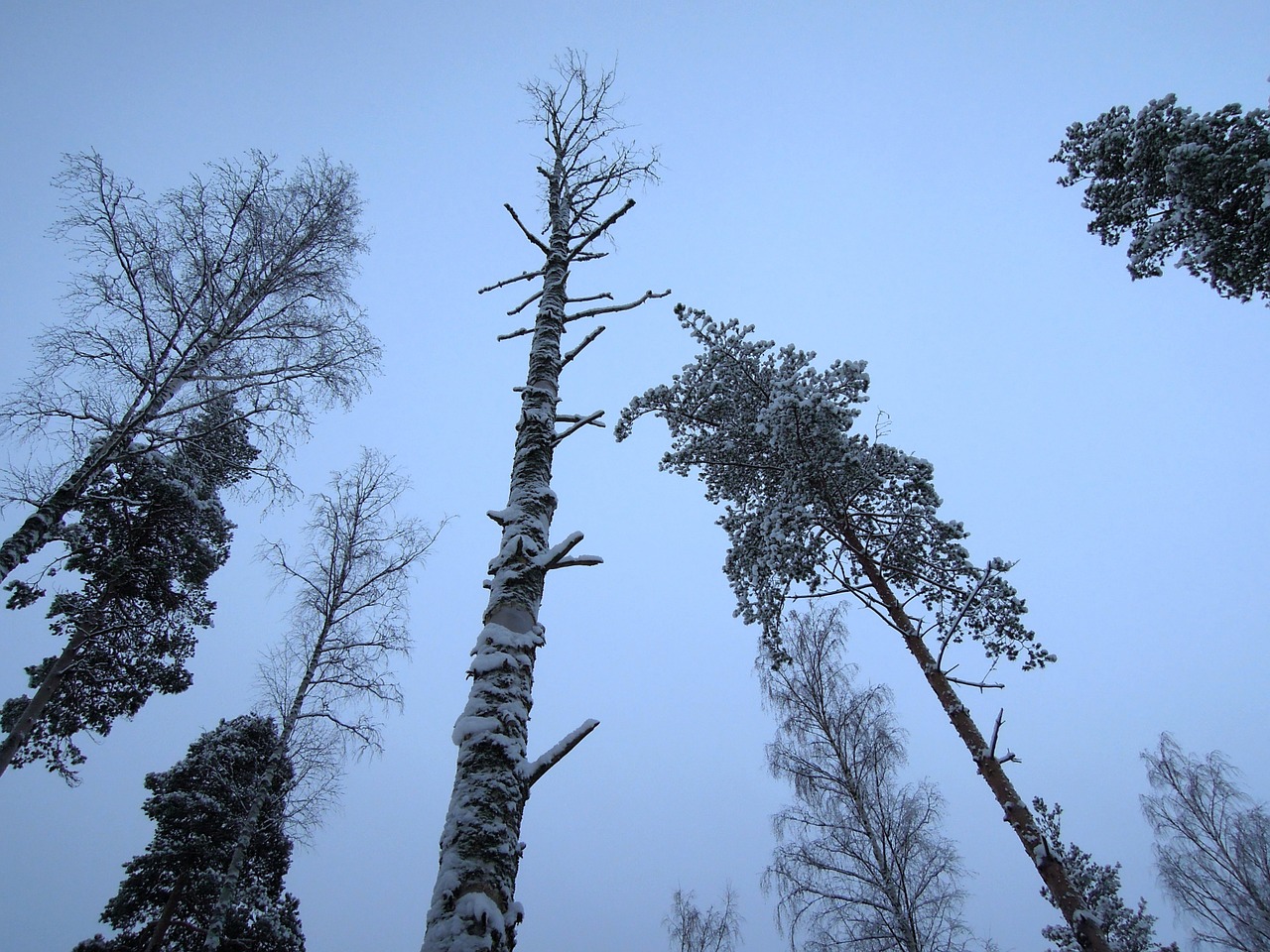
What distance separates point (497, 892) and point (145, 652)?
44.5ft

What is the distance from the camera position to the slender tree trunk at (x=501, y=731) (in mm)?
2037

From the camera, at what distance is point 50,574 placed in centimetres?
826

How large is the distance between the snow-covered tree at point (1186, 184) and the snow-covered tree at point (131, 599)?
49.9 feet

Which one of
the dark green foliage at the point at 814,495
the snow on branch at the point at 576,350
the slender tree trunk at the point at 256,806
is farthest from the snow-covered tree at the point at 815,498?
the slender tree trunk at the point at 256,806

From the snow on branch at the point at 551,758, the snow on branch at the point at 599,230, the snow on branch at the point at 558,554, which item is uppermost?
the snow on branch at the point at 599,230

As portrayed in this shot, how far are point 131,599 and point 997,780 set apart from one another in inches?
586

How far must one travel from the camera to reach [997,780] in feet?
19.4

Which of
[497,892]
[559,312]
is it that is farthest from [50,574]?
[497,892]

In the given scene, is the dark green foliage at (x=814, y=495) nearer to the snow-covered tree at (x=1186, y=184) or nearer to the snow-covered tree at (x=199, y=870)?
the snow-covered tree at (x=1186, y=184)

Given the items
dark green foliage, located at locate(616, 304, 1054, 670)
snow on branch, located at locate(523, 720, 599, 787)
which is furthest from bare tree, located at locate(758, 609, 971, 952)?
snow on branch, located at locate(523, 720, 599, 787)

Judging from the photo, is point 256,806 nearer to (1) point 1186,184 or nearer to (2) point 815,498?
(2) point 815,498

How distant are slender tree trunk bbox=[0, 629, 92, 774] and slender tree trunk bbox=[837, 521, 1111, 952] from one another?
38.6 feet

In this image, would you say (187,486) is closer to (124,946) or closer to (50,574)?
(50,574)

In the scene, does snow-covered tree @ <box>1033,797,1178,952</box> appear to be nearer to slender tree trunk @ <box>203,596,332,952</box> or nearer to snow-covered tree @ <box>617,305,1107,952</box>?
snow-covered tree @ <box>617,305,1107,952</box>
